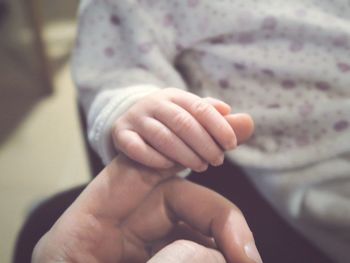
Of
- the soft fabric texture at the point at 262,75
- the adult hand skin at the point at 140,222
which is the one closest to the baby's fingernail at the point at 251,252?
the adult hand skin at the point at 140,222

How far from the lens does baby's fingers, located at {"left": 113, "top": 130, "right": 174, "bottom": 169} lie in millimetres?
272

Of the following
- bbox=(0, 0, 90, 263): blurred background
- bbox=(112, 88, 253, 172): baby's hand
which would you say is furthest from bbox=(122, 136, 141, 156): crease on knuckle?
bbox=(0, 0, 90, 263): blurred background

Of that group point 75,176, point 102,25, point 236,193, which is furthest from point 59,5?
point 236,193

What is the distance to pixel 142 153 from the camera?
10.7 inches

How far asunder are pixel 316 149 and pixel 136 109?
0.56ft

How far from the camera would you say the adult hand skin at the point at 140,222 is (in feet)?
0.84

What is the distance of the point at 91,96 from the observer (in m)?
0.41

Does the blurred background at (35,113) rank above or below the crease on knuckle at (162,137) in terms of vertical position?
below

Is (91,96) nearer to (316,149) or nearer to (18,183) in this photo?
(316,149)

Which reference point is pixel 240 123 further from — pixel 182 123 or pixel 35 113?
pixel 35 113

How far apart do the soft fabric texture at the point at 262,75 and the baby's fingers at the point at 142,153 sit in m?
0.05

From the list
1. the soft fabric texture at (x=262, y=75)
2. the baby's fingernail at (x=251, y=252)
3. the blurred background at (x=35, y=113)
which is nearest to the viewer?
the baby's fingernail at (x=251, y=252)

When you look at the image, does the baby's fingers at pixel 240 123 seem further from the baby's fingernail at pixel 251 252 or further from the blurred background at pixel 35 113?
the blurred background at pixel 35 113

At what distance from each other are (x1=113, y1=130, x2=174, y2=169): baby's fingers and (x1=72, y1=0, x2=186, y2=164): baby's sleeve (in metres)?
0.09
